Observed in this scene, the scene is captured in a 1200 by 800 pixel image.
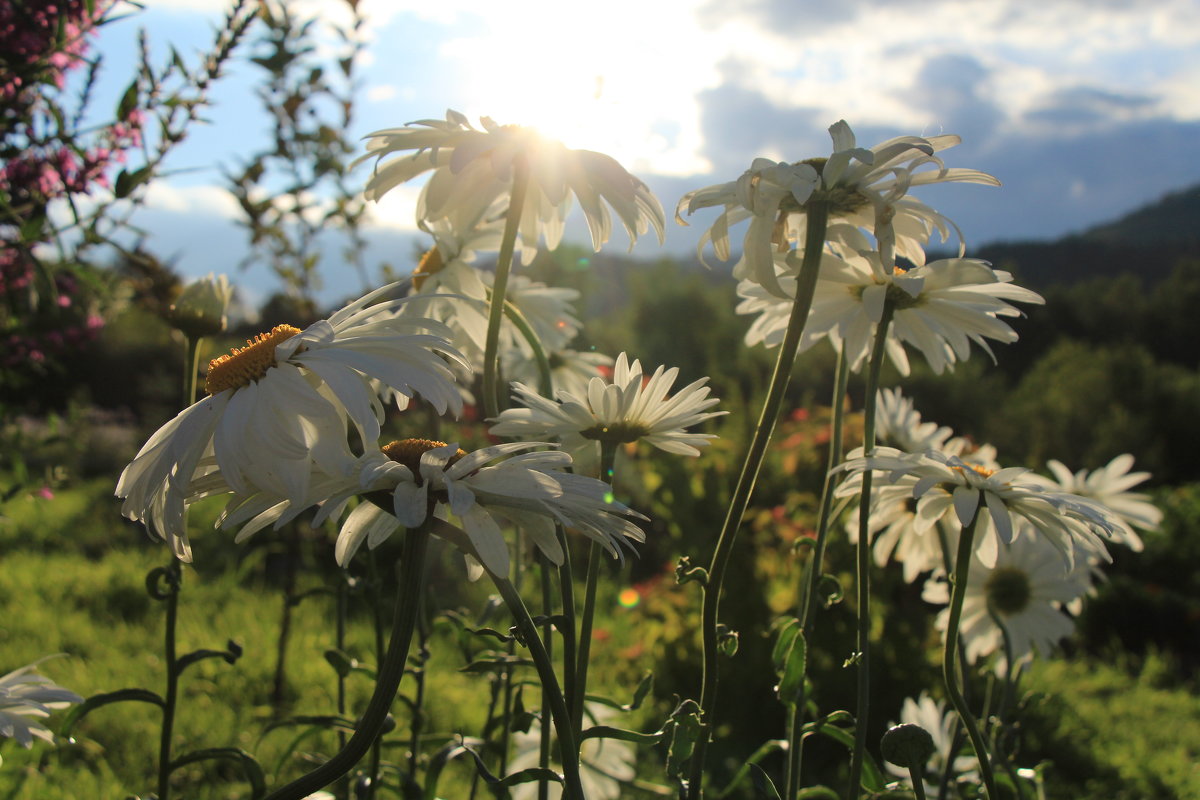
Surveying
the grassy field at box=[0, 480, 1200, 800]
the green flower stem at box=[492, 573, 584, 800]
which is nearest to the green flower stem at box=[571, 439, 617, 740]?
the green flower stem at box=[492, 573, 584, 800]

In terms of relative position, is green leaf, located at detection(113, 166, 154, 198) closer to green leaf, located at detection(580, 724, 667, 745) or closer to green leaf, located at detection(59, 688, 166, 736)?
green leaf, located at detection(59, 688, 166, 736)

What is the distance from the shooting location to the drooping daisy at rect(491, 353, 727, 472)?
1.07 metres

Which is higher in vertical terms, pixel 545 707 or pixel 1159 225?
pixel 1159 225

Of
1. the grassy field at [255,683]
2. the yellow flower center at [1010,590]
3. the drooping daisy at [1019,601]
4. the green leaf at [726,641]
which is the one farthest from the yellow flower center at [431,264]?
the yellow flower center at [1010,590]

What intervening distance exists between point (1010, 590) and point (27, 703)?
1751 mm

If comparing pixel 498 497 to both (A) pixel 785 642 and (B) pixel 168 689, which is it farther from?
(B) pixel 168 689

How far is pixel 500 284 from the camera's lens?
1071mm

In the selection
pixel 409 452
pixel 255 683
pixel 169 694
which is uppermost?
pixel 409 452

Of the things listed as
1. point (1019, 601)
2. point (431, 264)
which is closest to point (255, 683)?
point (431, 264)

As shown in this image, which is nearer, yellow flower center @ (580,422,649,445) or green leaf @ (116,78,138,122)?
yellow flower center @ (580,422,649,445)

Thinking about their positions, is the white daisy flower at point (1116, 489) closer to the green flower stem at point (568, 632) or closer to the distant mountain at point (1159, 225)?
the green flower stem at point (568, 632)

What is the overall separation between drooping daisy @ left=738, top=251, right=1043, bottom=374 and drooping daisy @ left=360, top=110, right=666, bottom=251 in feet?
0.71

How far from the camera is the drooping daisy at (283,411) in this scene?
2.51 feet

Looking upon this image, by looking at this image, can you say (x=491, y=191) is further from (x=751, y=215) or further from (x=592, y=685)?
(x=592, y=685)
